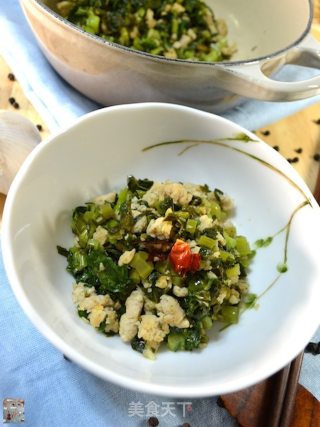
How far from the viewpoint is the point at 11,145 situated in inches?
48.2

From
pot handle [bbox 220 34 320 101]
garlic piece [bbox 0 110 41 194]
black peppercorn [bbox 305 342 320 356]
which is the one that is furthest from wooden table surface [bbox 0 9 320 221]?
black peppercorn [bbox 305 342 320 356]

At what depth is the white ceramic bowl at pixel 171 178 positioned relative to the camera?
900mm

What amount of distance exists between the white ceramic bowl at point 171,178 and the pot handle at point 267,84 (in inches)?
5.1

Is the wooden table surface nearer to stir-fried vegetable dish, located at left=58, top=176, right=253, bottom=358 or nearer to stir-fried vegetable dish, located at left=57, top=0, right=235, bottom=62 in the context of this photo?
stir-fried vegetable dish, located at left=57, top=0, right=235, bottom=62

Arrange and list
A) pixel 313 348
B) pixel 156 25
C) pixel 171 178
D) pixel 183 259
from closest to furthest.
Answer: pixel 183 259 → pixel 313 348 → pixel 171 178 → pixel 156 25

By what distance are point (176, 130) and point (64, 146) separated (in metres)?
0.28

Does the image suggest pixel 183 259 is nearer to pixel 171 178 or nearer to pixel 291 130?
pixel 171 178

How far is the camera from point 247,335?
3.32 ft

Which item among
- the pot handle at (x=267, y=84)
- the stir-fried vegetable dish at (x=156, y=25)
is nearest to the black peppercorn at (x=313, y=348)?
the pot handle at (x=267, y=84)

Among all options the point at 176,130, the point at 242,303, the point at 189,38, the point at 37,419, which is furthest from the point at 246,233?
the point at 189,38

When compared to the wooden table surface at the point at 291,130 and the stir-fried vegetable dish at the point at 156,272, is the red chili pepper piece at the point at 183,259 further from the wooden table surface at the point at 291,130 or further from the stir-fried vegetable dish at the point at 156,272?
the wooden table surface at the point at 291,130

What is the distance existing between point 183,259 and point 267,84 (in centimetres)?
51

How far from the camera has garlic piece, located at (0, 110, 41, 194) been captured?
121 cm

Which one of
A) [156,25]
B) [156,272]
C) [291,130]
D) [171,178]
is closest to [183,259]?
[156,272]
